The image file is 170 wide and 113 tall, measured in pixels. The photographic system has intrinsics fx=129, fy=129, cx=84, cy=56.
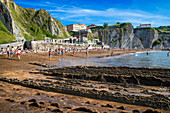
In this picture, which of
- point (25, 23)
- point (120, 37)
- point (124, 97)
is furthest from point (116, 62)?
point (120, 37)

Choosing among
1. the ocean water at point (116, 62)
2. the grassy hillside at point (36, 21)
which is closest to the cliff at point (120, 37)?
the grassy hillside at point (36, 21)

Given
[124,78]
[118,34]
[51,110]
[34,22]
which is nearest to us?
[51,110]

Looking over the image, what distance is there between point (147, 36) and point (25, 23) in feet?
437

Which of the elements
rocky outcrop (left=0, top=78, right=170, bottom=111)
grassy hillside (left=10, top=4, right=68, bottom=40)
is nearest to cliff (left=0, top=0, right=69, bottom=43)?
grassy hillside (left=10, top=4, right=68, bottom=40)

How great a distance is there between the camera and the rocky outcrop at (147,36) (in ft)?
490

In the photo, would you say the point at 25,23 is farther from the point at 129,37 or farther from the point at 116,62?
the point at 129,37

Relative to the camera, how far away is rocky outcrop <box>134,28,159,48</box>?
150 metres

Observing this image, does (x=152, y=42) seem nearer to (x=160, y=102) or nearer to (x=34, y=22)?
(x=34, y=22)

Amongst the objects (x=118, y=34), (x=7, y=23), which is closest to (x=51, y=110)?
(x=7, y=23)

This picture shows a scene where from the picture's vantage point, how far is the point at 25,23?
2972 inches

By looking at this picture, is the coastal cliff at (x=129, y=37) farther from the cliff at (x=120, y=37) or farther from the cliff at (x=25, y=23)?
the cliff at (x=25, y=23)

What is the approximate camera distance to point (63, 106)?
14.2 feet

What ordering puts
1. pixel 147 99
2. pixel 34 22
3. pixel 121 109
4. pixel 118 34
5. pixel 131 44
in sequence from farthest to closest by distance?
pixel 131 44 < pixel 118 34 < pixel 34 22 < pixel 147 99 < pixel 121 109

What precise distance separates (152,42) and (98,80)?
165m
